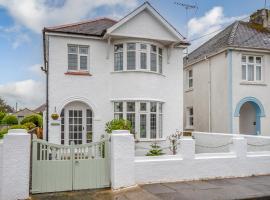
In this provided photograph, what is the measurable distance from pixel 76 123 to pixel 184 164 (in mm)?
6969

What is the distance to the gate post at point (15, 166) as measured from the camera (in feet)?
25.7

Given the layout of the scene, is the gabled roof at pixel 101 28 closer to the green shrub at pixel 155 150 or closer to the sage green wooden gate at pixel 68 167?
the green shrub at pixel 155 150

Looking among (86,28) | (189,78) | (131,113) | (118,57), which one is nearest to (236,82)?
(189,78)

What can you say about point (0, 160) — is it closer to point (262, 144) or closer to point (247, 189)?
point (247, 189)

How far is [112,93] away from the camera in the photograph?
15172 mm

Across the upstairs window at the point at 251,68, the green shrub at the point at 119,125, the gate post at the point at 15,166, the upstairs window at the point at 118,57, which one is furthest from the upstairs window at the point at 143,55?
the gate post at the point at 15,166

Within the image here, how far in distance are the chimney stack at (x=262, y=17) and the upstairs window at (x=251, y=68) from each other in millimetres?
4526

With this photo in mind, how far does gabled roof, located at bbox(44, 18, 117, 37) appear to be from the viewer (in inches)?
576

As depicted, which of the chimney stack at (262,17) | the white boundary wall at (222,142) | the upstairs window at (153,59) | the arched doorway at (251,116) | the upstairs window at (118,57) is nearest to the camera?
the white boundary wall at (222,142)

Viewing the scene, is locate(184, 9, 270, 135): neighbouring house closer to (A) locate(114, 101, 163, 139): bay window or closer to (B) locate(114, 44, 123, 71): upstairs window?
(A) locate(114, 101, 163, 139): bay window

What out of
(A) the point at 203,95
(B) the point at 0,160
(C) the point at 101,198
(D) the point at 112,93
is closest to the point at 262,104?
(A) the point at 203,95

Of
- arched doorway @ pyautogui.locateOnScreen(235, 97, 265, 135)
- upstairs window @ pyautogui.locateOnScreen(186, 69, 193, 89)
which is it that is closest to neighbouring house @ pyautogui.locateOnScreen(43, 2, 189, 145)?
arched doorway @ pyautogui.locateOnScreen(235, 97, 265, 135)

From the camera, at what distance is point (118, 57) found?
15352 mm

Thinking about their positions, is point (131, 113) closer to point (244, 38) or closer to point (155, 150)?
point (155, 150)
